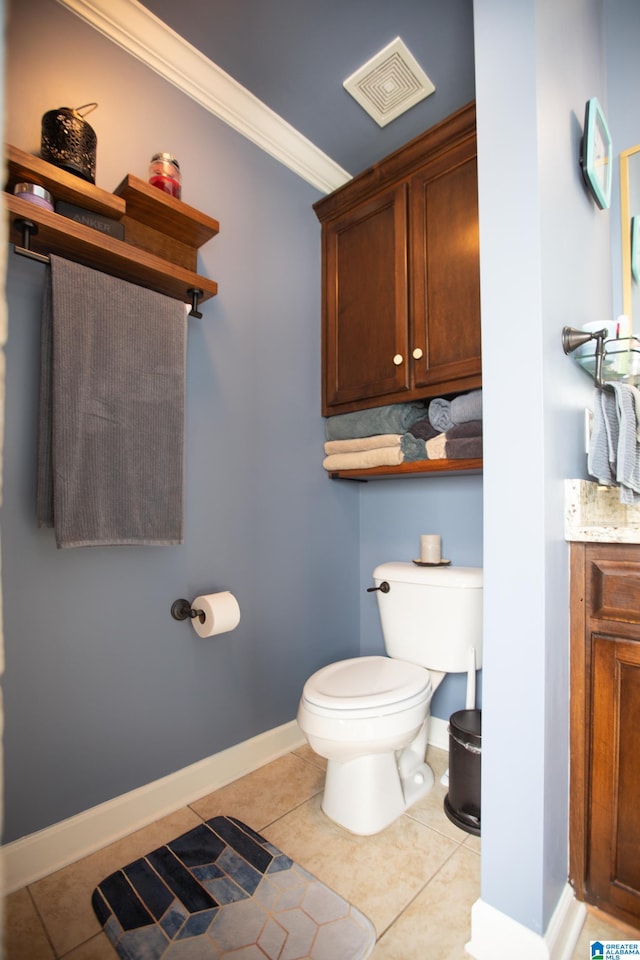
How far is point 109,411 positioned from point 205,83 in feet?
4.00

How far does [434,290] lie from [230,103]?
0.98m

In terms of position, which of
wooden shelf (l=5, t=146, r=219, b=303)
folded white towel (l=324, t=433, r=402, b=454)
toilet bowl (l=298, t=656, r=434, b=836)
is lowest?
toilet bowl (l=298, t=656, r=434, b=836)

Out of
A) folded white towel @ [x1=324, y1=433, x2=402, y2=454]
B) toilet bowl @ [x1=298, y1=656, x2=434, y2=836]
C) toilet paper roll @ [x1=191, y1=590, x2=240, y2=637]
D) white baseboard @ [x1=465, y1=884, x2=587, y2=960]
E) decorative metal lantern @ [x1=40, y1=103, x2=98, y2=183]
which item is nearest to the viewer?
white baseboard @ [x1=465, y1=884, x2=587, y2=960]

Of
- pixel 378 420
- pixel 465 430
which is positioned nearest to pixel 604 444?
pixel 465 430

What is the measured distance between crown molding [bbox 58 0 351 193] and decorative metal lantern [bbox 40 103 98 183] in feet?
1.30

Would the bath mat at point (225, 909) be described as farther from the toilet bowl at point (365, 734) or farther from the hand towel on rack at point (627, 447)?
the hand towel on rack at point (627, 447)

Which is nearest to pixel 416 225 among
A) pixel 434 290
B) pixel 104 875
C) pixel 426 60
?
pixel 434 290

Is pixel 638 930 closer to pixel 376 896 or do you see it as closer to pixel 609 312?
pixel 376 896

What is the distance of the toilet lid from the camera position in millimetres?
1436

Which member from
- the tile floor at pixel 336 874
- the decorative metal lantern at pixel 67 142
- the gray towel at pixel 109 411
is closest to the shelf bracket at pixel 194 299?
the gray towel at pixel 109 411

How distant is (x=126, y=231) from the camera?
1.47m

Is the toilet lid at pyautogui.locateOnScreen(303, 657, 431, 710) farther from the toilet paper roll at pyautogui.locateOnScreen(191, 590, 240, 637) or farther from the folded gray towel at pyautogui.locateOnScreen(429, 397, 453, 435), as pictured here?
the folded gray towel at pyautogui.locateOnScreen(429, 397, 453, 435)

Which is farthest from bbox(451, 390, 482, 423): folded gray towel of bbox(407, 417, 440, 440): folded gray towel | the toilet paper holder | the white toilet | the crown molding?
the crown molding

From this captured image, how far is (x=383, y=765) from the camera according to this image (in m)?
1.53
